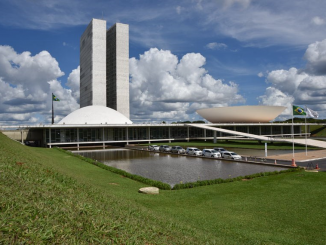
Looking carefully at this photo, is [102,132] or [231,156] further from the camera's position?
[102,132]

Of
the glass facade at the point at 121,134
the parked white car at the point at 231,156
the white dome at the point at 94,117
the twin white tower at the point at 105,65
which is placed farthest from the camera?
the twin white tower at the point at 105,65

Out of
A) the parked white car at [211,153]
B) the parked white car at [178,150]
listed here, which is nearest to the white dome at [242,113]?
the parked white car at [178,150]

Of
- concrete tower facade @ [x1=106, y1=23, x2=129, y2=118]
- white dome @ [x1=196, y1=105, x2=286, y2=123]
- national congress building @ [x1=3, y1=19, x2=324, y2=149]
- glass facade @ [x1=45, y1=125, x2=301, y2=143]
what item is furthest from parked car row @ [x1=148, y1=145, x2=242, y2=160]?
concrete tower facade @ [x1=106, y1=23, x2=129, y2=118]

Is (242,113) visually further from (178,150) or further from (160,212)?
(160,212)

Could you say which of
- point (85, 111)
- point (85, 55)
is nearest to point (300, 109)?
point (85, 111)

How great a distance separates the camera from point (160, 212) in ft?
35.6

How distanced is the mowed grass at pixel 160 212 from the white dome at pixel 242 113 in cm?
5753

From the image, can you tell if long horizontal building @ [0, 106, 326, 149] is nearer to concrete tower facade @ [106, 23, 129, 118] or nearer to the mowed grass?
concrete tower facade @ [106, 23, 129, 118]

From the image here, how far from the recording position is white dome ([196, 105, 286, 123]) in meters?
75.2

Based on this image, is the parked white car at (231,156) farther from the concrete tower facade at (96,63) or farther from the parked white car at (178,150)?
the concrete tower facade at (96,63)

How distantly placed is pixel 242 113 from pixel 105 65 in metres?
47.6

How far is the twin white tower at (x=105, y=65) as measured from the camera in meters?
89.9

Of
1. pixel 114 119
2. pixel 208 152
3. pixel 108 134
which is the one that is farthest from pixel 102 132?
pixel 208 152

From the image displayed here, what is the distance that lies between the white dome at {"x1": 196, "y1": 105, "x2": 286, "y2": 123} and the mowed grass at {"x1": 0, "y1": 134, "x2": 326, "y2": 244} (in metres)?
57.5
